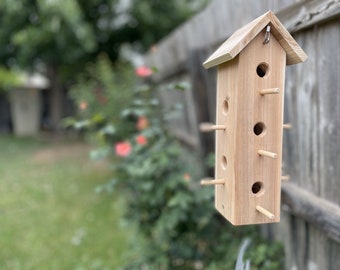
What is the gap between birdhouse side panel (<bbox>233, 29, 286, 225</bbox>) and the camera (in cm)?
108

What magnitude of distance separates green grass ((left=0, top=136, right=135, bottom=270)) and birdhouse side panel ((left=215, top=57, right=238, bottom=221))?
1361 millimetres

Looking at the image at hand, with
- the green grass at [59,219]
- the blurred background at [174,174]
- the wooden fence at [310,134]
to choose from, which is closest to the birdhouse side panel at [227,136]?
the blurred background at [174,174]

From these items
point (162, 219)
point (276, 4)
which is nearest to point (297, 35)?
point (276, 4)

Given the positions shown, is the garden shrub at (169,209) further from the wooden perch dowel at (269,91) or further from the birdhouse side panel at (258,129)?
the wooden perch dowel at (269,91)

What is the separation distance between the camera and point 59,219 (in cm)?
386

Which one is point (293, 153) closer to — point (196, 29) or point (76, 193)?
point (196, 29)

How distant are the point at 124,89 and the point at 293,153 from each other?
198 centimetres

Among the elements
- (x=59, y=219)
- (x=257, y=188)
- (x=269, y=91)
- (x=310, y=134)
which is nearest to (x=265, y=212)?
(x=257, y=188)

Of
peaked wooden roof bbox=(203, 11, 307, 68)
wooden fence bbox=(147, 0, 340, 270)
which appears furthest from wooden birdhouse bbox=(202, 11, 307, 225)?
wooden fence bbox=(147, 0, 340, 270)

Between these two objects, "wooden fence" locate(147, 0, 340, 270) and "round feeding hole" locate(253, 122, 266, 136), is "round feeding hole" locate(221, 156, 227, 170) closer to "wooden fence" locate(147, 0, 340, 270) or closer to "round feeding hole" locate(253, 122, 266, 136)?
"round feeding hole" locate(253, 122, 266, 136)

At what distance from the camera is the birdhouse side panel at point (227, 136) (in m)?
1.10

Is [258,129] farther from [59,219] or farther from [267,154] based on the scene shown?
[59,219]

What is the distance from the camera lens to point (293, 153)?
1.78 meters

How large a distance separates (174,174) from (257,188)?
3.72 ft
